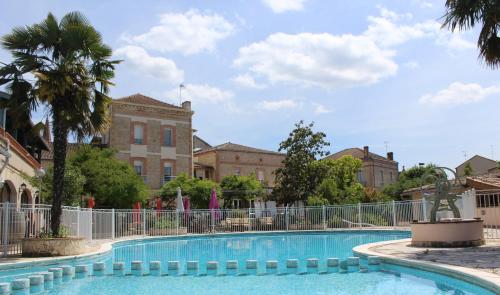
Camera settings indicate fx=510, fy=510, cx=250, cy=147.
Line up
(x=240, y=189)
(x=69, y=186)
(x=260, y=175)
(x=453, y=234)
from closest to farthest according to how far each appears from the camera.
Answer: (x=453, y=234), (x=69, y=186), (x=240, y=189), (x=260, y=175)

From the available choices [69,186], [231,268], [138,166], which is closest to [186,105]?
[138,166]

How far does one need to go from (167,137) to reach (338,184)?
1431 centimetres

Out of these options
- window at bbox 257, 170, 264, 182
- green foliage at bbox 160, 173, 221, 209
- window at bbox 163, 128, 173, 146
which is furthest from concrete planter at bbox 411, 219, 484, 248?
window at bbox 257, 170, 264, 182

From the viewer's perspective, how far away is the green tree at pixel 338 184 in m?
32.6

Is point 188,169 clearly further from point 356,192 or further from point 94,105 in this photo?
point 94,105

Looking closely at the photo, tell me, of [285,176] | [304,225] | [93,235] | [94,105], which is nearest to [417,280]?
[94,105]

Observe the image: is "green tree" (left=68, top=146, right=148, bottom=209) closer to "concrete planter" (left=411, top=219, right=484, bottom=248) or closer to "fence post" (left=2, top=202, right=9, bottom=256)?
"fence post" (left=2, top=202, right=9, bottom=256)

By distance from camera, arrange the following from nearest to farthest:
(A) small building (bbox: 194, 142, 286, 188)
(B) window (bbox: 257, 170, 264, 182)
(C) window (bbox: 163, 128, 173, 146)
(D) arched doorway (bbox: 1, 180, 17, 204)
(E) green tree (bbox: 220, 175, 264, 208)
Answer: (D) arched doorway (bbox: 1, 180, 17, 204), (E) green tree (bbox: 220, 175, 264, 208), (C) window (bbox: 163, 128, 173, 146), (A) small building (bbox: 194, 142, 286, 188), (B) window (bbox: 257, 170, 264, 182)

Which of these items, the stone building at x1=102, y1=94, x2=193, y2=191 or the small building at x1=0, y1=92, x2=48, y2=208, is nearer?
the small building at x1=0, y1=92, x2=48, y2=208

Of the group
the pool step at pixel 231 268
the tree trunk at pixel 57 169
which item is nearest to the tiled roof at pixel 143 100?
the tree trunk at pixel 57 169

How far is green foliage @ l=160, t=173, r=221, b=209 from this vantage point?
34.1m

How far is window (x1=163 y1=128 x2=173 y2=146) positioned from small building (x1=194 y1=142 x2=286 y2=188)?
629 centimetres

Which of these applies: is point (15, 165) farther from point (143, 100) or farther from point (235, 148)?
point (235, 148)

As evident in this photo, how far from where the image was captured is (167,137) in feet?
136
